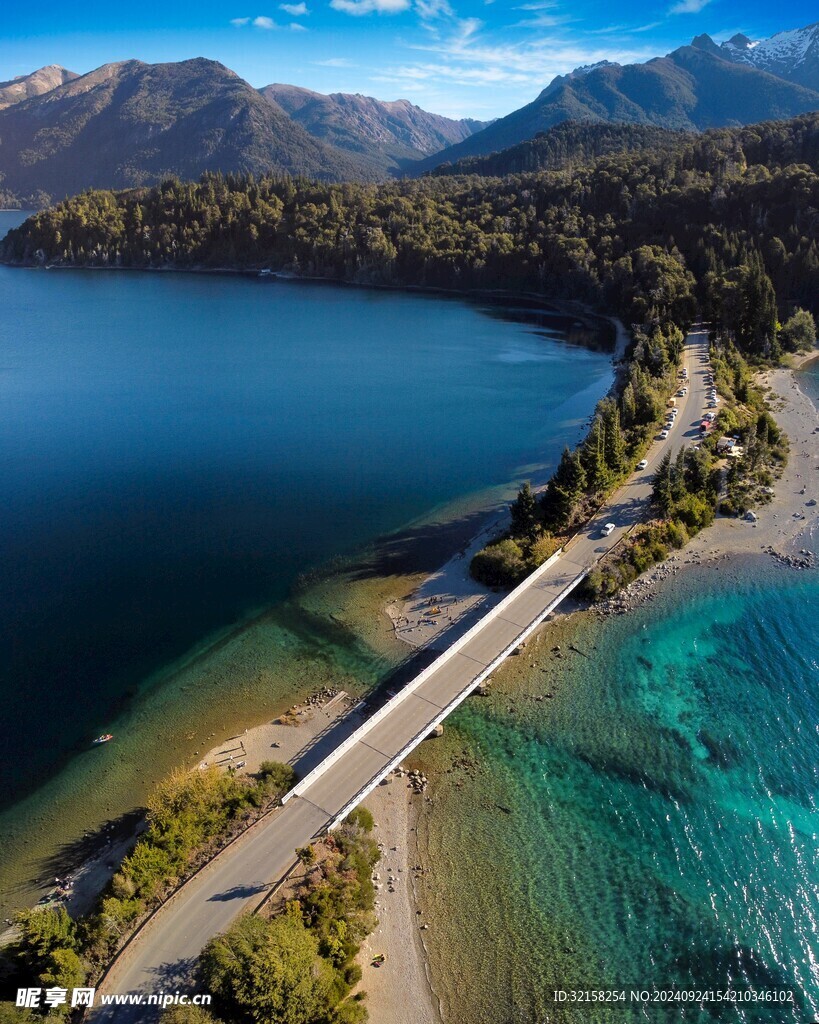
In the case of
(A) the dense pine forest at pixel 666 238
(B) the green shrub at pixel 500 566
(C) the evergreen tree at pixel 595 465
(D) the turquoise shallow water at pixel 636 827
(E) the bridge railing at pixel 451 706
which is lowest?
(D) the turquoise shallow water at pixel 636 827

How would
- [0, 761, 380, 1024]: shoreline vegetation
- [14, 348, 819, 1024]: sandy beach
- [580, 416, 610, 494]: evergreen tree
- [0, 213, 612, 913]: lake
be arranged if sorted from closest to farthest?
[0, 761, 380, 1024]: shoreline vegetation, [14, 348, 819, 1024]: sandy beach, [0, 213, 612, 913]: lake, [580, 416, 610, 494]: evergreen tree

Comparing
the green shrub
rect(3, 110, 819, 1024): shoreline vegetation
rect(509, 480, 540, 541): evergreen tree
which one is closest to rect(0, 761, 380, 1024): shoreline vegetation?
rect(3, 110, 819, 1024): shoreline vegetation

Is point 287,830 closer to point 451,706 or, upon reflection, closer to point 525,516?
point 451,706

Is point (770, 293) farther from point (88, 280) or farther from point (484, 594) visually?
point (88, 280)

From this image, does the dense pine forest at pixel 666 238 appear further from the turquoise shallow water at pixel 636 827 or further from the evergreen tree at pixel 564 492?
the turquoise shallow water at pixel 636 827

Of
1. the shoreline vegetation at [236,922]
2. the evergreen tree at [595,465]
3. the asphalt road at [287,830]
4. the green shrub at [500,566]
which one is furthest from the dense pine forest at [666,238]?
the shoreline vegetation at [236,922]

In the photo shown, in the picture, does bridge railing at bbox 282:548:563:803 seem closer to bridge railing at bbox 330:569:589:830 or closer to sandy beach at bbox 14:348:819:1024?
sandy beach at bbox 14:348:819:1024
